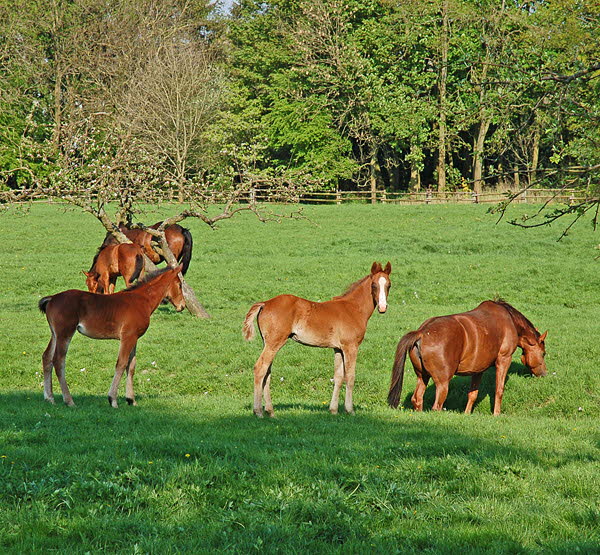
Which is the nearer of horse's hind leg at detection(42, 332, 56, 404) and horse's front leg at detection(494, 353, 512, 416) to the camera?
horse's hind leg at detection(42, 332, 56, 404)

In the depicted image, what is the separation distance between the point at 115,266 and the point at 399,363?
12.3 meters

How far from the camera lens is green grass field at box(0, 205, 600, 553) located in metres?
5.97

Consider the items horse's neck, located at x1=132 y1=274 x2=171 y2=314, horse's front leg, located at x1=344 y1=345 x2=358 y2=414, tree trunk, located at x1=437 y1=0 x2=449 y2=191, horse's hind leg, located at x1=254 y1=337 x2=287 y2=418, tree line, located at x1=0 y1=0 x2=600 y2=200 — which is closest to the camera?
horse's hind leg, located at x1=254 y1=337 x2=287 y2=418

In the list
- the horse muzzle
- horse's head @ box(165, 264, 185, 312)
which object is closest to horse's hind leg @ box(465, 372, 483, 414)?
the horse muzzle

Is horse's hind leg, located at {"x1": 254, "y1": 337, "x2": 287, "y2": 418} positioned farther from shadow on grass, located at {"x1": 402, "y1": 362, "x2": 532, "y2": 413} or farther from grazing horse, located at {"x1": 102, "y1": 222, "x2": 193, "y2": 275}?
grazing horse, located at {"x1": 102, "y1": 222, "x2": 193, "y2": 275}

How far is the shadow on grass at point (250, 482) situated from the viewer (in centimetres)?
587

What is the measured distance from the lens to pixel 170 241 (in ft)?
76.3

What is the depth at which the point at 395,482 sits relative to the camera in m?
7.08

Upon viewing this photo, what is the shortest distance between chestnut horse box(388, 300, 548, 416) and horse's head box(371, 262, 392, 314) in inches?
56.8

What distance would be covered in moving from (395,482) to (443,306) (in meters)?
15.6

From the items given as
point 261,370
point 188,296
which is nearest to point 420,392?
point 261,370

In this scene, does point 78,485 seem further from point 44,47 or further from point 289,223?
point 44,47

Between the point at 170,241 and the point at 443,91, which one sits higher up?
the point at 443,91

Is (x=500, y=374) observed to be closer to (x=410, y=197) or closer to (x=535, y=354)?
(x=535, y=354)
